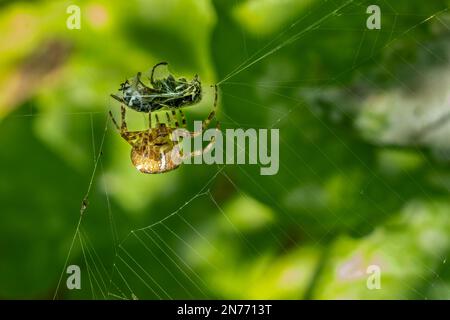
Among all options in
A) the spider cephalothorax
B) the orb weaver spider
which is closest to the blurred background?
the orb weaver spider

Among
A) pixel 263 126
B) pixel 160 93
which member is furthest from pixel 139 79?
pixel 263 126

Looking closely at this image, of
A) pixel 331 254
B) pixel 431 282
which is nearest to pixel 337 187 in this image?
pixel 331 254

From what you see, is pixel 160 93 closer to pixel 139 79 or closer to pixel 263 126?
pixel 139 79

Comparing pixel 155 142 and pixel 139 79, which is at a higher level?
pixel 139 79

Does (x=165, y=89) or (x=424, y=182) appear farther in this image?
(x=424, y=182)

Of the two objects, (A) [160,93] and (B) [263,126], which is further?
(B) [263,126]

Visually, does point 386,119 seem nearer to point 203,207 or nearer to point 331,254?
point 331,254

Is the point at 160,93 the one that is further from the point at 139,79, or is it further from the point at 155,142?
the point at 155,142
